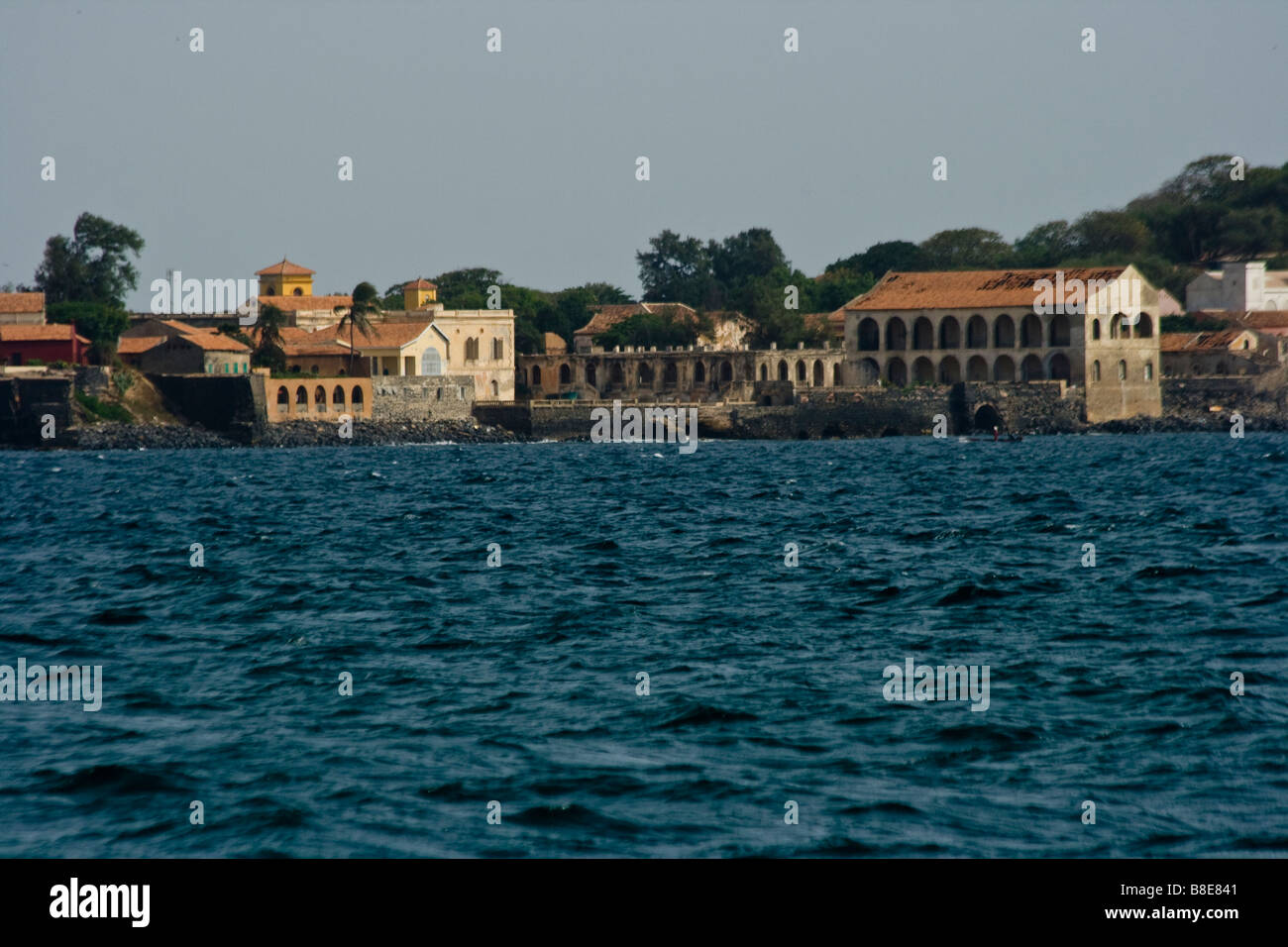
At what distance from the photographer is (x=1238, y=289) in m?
110

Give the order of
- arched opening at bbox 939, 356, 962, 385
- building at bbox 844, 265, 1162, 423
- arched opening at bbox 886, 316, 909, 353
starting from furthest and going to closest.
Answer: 1. arched opening at bbox 886, 316, 909, 353
2. arched opening at bbox 939, 356, 962, 385
3. building at bbox 844, 265, 1162, 423

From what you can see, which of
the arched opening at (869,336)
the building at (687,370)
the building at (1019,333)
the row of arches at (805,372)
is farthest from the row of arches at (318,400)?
the arched opening at (869,336)

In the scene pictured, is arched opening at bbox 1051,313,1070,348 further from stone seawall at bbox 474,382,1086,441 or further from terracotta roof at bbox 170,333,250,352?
terracotta roof at bbox 170,333,250,352

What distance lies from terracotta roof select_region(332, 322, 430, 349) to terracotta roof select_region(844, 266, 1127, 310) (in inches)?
1049

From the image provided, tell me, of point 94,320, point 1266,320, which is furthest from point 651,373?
point 1266,320

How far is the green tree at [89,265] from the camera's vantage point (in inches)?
4222

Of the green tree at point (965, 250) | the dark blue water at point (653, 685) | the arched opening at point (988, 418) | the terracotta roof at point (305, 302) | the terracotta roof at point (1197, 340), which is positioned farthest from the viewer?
the green tree at point (965, 250)

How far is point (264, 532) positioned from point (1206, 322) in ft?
277

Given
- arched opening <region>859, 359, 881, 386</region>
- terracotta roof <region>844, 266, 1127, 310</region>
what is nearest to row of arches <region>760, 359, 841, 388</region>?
arched opening <region>859, 359, 881, 386</region>

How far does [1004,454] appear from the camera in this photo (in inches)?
2514

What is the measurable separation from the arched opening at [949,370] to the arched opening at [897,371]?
7.15 feet

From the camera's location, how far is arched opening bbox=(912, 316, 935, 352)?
319 feet

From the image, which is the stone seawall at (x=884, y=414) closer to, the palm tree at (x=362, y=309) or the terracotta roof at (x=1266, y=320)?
the palm tree at (x=362, y=309)

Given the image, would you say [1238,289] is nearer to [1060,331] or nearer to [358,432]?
[1060,331]
